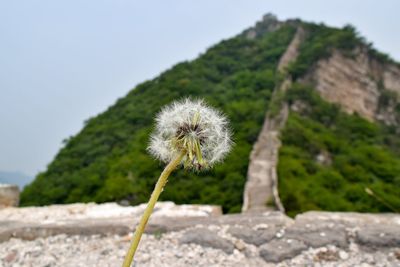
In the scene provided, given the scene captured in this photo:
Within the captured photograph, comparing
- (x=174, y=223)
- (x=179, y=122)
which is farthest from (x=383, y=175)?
(x=179, y=122)

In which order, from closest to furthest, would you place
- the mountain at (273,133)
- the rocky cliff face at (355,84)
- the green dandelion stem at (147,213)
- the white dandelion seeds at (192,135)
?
the green dandelion stem at (147,213) → the white dandelion seeds at (192,135) → the mountain at (273,133) → the rocky cliff face at (355,84)

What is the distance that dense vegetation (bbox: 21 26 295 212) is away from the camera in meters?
21.1

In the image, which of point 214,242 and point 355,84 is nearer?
point 214,242

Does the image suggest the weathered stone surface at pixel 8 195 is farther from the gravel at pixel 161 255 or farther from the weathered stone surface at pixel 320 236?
the weathered stone surface at pixel 320 236

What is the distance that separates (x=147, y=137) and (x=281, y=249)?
300 inches

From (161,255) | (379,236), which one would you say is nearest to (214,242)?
(161,255)

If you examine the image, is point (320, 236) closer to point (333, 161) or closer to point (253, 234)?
point (253, 234)

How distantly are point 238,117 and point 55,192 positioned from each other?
46.4ft

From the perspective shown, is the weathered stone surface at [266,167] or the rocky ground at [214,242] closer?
the rocky ground at [214,242]

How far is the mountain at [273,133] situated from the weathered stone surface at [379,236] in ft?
13.3

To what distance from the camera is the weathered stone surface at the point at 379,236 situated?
5.81m

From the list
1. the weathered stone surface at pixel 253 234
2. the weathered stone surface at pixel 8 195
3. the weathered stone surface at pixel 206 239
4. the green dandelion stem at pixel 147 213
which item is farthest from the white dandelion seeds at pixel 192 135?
the weathered stone surface at pixel 8 195

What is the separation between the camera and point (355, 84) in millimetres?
40094

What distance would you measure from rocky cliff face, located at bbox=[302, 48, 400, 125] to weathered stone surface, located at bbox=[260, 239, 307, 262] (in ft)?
107
